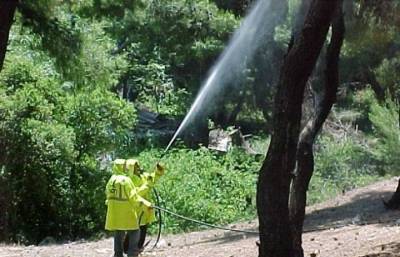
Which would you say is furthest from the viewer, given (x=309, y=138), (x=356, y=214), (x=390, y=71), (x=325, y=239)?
(x=390, y=71)

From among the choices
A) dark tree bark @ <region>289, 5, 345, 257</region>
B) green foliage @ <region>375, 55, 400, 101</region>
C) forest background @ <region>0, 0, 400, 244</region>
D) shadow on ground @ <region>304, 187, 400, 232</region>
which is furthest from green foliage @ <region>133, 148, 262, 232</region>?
dark tree bark @ <region>289, 5, 345, 257</region>

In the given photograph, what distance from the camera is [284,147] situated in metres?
6.52

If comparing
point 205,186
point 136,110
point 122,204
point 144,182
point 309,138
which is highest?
point 136,110

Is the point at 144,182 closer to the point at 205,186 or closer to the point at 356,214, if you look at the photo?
the point at 356,214

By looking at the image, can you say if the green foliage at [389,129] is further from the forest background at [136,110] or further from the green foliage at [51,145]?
the green foliage at [51,145]

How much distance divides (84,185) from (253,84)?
11677 millimetres

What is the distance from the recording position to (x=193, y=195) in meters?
18.2

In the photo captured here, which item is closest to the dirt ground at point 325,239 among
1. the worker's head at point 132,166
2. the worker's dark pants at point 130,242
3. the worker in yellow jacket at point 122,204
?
the worker's dark pants at point 130,242

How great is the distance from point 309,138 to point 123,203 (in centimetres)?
242

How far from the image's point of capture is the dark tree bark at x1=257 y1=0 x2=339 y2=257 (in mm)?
6344

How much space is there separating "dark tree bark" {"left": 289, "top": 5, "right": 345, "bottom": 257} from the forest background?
0.57 metres

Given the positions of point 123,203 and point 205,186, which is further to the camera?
point 205,186

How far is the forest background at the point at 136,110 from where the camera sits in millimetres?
11656

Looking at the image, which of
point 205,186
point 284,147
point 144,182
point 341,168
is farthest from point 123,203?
point 341,168
